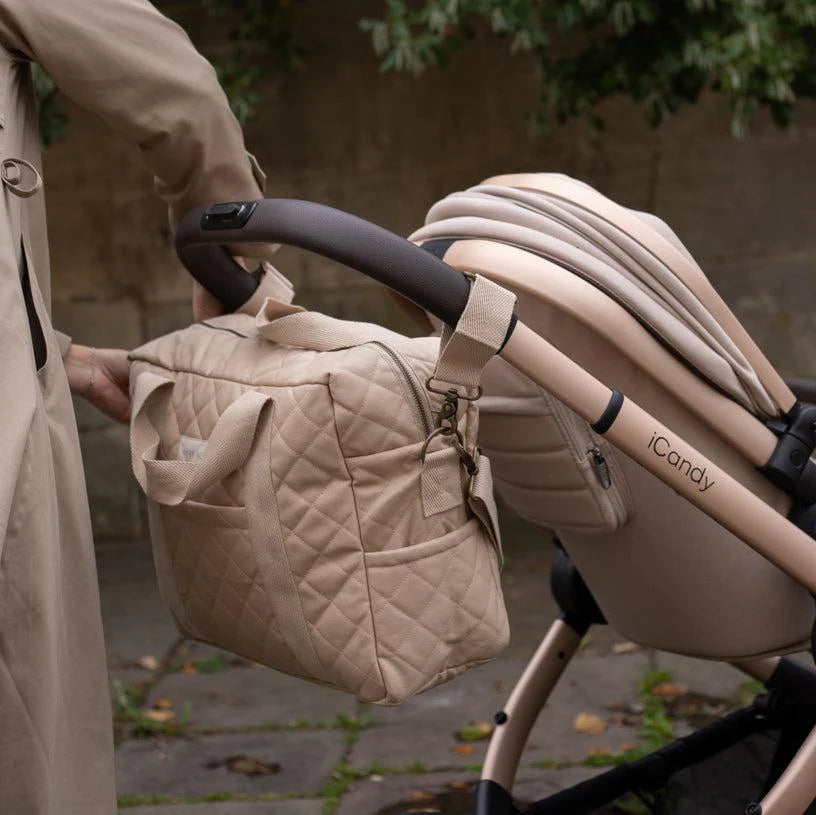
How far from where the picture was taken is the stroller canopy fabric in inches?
68.3

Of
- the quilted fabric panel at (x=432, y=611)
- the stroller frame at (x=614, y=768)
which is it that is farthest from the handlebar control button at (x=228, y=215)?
the stroller frame at (x=614, y=768)

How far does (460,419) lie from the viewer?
1615 millimetres

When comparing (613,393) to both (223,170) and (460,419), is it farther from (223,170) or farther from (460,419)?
(223,170)

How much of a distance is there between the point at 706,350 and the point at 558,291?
25 centimetres

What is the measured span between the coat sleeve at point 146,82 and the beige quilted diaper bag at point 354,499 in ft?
1.09

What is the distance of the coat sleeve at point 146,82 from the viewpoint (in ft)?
5.25

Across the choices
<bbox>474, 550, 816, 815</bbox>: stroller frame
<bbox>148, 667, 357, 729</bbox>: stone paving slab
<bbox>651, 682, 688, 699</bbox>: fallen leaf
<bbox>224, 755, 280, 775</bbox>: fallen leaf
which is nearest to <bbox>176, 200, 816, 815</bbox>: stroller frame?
<bbox>474, 550, 816, 815</bbox>: stroller frame

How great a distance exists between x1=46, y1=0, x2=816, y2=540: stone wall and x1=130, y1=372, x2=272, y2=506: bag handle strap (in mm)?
3338

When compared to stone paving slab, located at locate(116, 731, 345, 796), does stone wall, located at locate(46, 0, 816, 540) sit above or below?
above

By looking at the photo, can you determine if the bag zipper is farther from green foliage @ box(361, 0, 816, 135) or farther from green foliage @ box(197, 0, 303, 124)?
green foliage @ box(197, 0, 303, 124)

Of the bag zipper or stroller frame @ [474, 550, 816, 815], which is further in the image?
stroller frame @ [474, 550, 816, 815]

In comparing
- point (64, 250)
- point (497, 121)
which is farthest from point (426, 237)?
point (64, 250)

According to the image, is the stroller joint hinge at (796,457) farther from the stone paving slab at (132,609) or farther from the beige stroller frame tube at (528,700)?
the stone paving slab at (132,609)

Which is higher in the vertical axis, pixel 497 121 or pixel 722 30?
pixel 722 30
